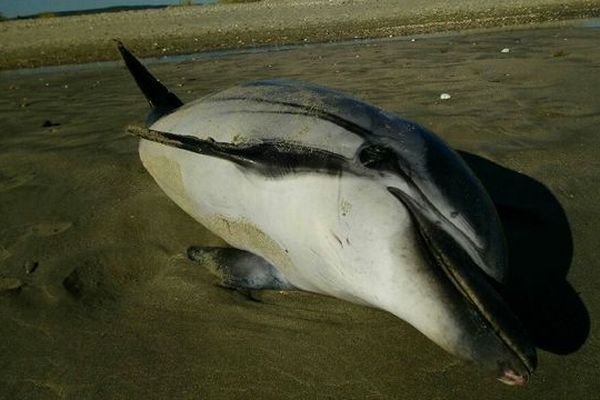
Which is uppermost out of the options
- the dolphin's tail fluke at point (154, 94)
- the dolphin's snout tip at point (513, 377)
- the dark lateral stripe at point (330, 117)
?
the dark lateral stripe at point (330, 117)

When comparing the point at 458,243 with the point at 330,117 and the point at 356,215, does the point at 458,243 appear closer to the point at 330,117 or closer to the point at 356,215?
the point at 356,215

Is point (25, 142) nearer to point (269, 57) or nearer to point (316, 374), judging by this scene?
point (316, 374)

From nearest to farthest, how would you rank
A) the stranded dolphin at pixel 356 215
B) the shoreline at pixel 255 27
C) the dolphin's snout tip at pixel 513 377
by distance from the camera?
the dolphin's snout tip at pixel 513 377 < the stranded dolphin at pixel 356 215 < the shoreline at pixel 255 27

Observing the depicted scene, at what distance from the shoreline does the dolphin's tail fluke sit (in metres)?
10.5

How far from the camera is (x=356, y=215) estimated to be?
6.64 feet

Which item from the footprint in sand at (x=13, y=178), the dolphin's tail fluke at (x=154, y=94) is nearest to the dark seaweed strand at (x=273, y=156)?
the dolphin's tail fluke at (x=154, y=94)

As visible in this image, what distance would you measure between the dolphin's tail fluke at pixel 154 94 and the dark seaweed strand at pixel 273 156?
4.60 ft

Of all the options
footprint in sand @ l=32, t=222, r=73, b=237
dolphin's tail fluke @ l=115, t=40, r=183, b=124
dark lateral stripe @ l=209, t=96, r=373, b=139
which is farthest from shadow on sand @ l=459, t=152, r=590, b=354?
footprint in sand @ l=32, t=222, r=73, b=237

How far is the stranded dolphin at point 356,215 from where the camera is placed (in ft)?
5.95

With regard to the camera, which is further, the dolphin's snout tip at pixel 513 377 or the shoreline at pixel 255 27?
the shoreline at pixel 255 27

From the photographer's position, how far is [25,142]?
511 cm

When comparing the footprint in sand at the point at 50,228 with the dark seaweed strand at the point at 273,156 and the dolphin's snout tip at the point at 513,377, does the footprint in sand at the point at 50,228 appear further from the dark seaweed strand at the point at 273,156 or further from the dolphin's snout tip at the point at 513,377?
the dolphin's snout tip at the point at 513,377

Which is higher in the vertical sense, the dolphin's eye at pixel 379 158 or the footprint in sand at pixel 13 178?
the dolphin's eye at pixel 379 158

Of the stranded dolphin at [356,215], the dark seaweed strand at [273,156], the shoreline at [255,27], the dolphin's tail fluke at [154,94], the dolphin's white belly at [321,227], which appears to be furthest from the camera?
the shoreline at [255,27]
